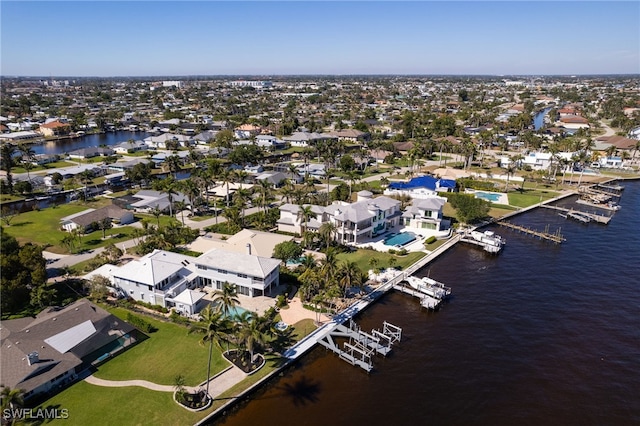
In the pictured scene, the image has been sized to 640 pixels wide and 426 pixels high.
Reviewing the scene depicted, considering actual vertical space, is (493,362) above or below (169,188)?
below

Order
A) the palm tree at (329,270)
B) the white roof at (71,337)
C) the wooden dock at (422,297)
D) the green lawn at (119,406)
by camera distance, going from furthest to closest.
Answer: the wooden dock at (422,297) < the palm tree at (329,270) < the white roof at (71,337) < the green lawn at (119,406)

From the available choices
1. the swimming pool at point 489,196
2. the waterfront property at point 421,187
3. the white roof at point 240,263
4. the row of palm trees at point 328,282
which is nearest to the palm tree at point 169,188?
the white roof at point 240,263

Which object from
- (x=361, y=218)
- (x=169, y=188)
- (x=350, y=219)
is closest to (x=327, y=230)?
(x=350, y=219)

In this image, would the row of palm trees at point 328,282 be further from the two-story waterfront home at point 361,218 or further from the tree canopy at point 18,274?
the tree canopy at point 18,274

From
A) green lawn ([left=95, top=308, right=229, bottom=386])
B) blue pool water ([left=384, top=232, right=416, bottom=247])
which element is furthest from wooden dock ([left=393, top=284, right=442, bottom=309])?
green lawn ([left=95, top=308, right=229, bottom=386])

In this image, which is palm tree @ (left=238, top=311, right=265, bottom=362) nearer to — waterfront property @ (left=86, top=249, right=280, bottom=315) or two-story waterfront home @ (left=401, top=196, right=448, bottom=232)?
waterfront property @ (left=86, top=249, right=280, bottom=315)

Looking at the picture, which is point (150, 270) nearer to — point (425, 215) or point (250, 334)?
point (250, 334)

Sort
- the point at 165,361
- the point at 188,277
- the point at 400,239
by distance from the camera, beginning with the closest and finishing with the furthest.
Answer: the point at 165,361
the point at 188,277
the point at 400,239

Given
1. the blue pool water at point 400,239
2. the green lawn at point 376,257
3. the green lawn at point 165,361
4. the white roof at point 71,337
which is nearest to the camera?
the green lawn at point 165,361
